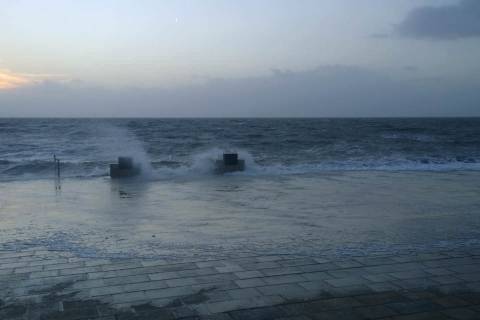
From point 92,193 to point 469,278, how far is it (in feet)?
31.6

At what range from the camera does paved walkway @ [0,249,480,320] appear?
13.6 feet

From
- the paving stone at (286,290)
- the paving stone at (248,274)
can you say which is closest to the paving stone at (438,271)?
the paving stone at (286,290)

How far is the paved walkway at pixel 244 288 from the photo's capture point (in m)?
4.14

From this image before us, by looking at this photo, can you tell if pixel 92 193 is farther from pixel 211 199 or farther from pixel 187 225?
pixel 187 225

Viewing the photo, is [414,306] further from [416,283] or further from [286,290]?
[286,290]

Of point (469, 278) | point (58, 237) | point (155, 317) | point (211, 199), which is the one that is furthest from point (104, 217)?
point (469, 278)

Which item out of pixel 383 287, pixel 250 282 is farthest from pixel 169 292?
pixel 383 287

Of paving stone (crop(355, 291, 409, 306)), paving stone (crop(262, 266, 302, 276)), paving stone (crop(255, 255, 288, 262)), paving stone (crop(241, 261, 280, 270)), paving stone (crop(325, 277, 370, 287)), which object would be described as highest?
paving stone (crop(355, 291, 409, 306))

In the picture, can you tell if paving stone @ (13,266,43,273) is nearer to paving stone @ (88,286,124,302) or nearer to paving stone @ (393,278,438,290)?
paving stone @ (88,286,124,302)

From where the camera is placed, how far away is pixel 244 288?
4.75 metres

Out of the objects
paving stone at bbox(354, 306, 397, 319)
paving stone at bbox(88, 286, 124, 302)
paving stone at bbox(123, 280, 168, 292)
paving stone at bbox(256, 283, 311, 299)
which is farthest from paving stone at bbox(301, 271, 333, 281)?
paving stone at bbox(88, 286, 124, 302)

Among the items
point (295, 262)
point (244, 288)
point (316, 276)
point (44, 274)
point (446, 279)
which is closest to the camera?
point (244, 288)

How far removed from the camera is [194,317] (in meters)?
4.02

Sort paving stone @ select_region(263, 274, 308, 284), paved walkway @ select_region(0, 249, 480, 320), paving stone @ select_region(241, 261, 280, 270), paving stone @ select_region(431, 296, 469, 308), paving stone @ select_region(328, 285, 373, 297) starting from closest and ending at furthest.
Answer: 1. paved walkway @ select_region(0, 249, 480, 320)
2. paving stone @ select_region(431, 296, 469, 308)
3. paving stone @ select_region(328, 285, 373, 297)
4. paving stone @ select_region(263, 274, 308, 284)
5. paving stone @ select_region(241, 261, 280, 270)
